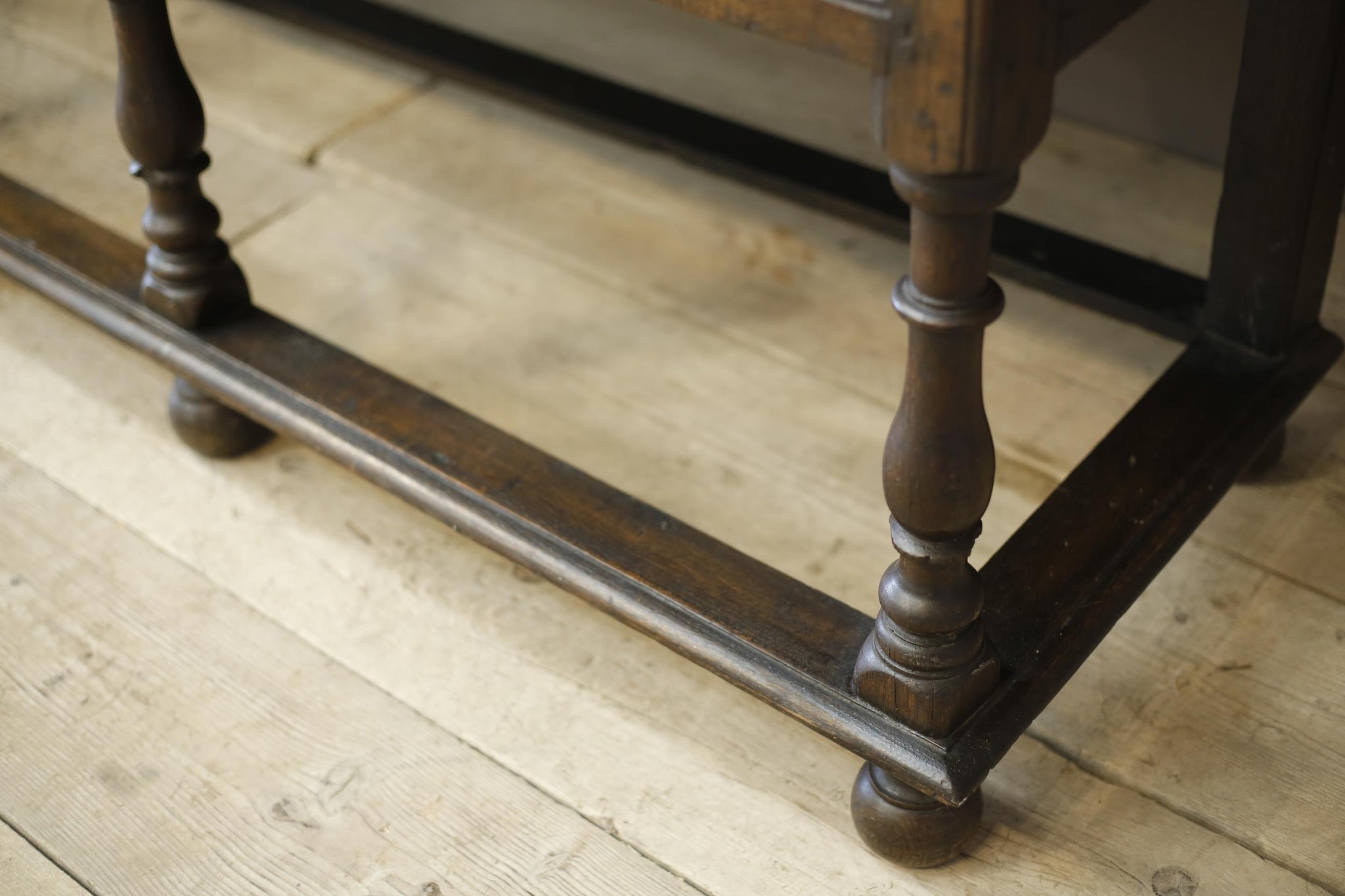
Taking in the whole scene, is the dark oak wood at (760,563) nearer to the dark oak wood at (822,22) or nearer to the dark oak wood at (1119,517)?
the dark oak wood at (1119,517)

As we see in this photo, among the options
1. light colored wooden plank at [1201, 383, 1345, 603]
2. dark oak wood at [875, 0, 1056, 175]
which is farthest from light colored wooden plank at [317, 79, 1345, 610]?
dark oak wood at [875, 0, 1056, 175]

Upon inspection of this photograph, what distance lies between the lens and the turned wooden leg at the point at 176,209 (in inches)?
43.0

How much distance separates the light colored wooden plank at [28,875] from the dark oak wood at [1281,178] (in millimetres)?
919

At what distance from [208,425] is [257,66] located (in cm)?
80

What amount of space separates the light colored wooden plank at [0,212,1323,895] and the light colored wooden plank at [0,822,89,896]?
243 millimetres

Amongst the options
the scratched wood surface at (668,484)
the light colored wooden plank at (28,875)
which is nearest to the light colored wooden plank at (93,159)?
the scratched wood surface at (668,484)

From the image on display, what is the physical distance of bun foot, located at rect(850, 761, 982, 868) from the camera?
2.93ft

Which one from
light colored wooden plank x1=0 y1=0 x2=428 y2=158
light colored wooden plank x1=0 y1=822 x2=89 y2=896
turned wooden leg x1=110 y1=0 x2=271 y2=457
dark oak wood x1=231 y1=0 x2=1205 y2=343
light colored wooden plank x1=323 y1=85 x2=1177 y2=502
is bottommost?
light colored wooden plank x1=0 y1=822 x2=89 y2=896

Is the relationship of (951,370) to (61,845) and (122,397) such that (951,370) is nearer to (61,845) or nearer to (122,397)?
(61,845)

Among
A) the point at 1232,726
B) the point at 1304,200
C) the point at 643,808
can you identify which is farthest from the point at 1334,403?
the point at 643,808

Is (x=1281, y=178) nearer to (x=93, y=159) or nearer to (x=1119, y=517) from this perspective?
(x=1119, y=517)

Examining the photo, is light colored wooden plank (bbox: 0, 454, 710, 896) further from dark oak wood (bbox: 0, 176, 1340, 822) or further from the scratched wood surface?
dark oak wood (bbox: 0, 176, 1340, 822)

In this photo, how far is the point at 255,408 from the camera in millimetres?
1150

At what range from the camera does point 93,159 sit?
1705mm
